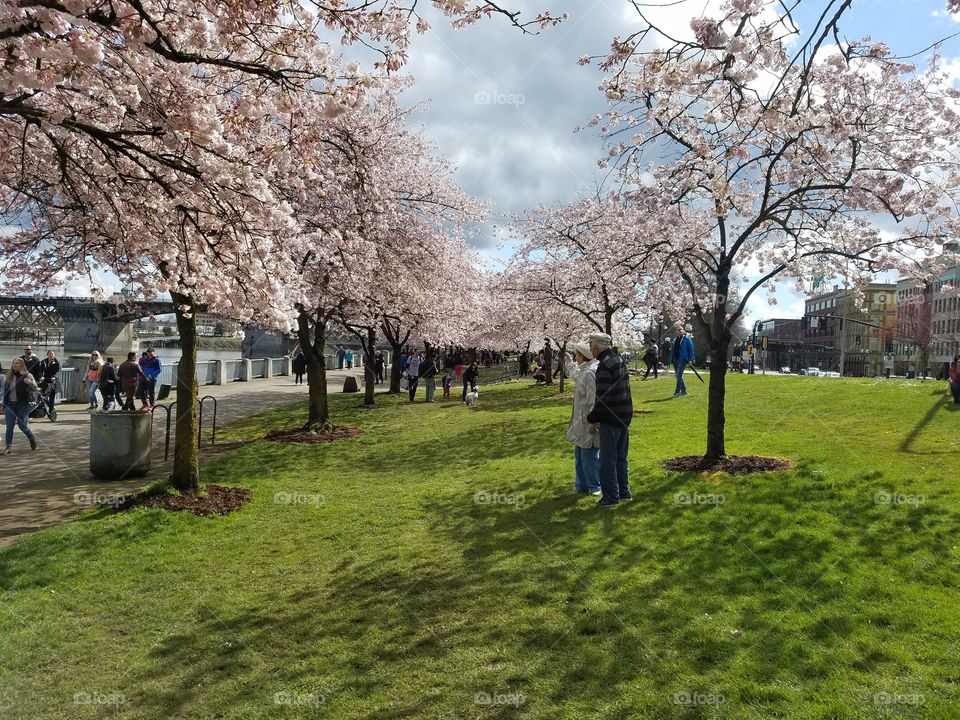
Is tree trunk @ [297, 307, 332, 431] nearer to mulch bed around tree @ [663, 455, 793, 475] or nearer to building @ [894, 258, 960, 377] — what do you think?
mulch bed around tree @ [663, 455, 793, 475]

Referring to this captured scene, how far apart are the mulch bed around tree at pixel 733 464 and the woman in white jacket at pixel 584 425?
63.5 inches

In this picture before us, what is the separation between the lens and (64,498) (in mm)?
9031

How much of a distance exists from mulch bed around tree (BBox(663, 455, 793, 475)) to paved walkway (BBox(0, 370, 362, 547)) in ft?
26.4

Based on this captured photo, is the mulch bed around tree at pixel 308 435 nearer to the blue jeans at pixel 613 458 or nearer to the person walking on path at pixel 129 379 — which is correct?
the person walking on path at pixel 129 379

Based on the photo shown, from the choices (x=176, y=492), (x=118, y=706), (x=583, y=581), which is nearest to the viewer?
(x=118, y=706)

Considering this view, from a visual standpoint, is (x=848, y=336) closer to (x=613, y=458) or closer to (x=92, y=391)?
(x=92, y=391)

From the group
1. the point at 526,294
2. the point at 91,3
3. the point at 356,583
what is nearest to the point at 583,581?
the point at 356,583

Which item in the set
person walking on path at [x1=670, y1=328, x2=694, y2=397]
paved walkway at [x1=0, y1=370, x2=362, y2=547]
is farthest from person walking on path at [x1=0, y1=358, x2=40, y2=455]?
person walking on path at [x1=670, y1=328, x2=694, y2=397]

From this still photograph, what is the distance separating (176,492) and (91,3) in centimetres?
613

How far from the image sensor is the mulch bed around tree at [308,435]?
1488 centimetres

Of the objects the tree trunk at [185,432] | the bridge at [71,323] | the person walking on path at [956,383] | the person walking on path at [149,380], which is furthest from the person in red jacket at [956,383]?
the bridge at [71,323]

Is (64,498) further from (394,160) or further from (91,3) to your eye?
(394,160)

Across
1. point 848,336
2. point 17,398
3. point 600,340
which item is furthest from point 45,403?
point 848,336

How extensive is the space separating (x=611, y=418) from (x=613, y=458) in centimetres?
55
